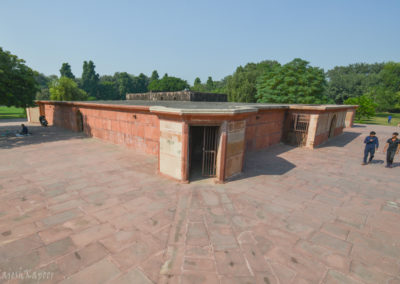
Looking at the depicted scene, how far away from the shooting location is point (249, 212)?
5.04 m

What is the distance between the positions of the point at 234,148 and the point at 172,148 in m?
2.21

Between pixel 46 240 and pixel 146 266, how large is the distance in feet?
7.31

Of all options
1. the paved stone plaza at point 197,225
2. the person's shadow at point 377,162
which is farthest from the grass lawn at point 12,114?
the person's shadow at point 377,162

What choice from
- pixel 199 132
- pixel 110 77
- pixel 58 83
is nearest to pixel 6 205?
pixel 199 132

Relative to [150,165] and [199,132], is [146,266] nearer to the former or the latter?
[150,165]

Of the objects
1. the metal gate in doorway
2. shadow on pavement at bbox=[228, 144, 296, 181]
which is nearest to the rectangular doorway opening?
shadow on pavement at bbox=[228, 144, 296, 181]

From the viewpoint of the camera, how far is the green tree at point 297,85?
26.3 meters

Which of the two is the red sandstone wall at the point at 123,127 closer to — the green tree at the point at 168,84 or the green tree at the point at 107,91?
the green tree at the point at 107,91

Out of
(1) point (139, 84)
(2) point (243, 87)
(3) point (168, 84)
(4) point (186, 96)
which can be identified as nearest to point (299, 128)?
(4) point (186, 96)

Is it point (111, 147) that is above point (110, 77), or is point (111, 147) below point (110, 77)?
below

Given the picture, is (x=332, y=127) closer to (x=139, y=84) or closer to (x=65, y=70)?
(x=65, y=70)

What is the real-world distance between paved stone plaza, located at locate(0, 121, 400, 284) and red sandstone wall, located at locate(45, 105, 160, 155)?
7.10 feet

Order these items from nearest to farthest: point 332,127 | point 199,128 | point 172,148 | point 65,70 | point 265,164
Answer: point 172,148
point 265,164
point 199,128
point 332,127
point 65,70

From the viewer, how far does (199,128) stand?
451 inches
